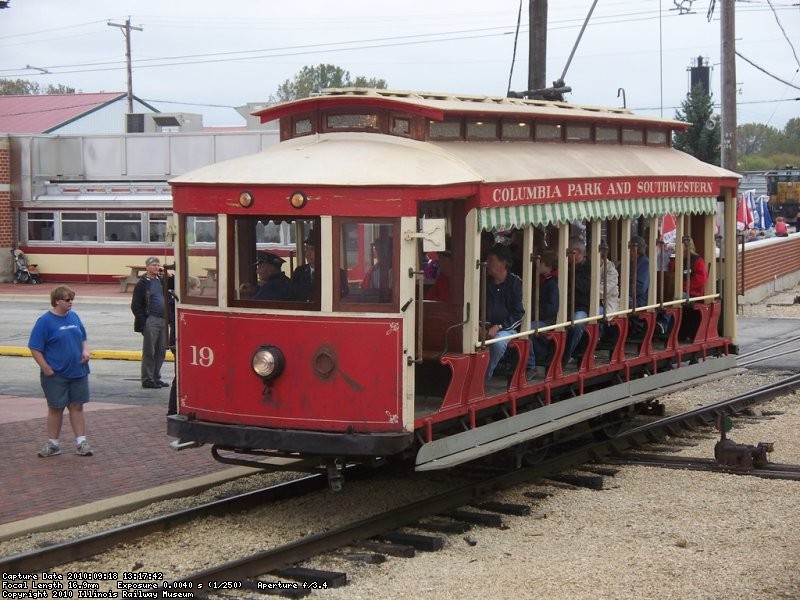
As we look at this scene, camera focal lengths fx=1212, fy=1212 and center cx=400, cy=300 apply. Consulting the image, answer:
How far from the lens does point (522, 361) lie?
975cm

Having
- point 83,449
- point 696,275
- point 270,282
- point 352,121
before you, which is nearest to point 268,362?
point 270,282

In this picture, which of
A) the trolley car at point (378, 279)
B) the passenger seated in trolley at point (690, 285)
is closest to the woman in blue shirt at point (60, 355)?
the trolley car at point (378, 279)

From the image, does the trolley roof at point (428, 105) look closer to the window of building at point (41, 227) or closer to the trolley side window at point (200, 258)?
the trolley side window at point (200, 258)

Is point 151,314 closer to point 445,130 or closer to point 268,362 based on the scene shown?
point 445,130

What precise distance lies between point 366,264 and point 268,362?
3.11 ft

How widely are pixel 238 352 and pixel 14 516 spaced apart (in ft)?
6.85

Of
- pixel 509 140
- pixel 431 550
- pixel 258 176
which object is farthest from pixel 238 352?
pixel 509 140

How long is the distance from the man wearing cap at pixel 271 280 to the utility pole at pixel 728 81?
1705 cm

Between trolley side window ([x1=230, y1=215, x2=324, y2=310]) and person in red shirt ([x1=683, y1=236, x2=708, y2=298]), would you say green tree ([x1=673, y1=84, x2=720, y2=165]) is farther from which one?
trolley side window ([x1=230, y1=215, x2=324, y2=310])

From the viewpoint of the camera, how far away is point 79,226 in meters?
35.7

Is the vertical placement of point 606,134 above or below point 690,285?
above

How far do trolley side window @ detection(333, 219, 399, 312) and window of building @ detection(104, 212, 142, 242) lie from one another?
27436 mm

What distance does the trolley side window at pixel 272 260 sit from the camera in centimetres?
843

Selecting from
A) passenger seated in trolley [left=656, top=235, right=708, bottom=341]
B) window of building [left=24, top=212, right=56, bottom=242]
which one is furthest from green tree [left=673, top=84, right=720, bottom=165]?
passenger seated in trolley [left=656, top=235, right=708, bottom=341]
